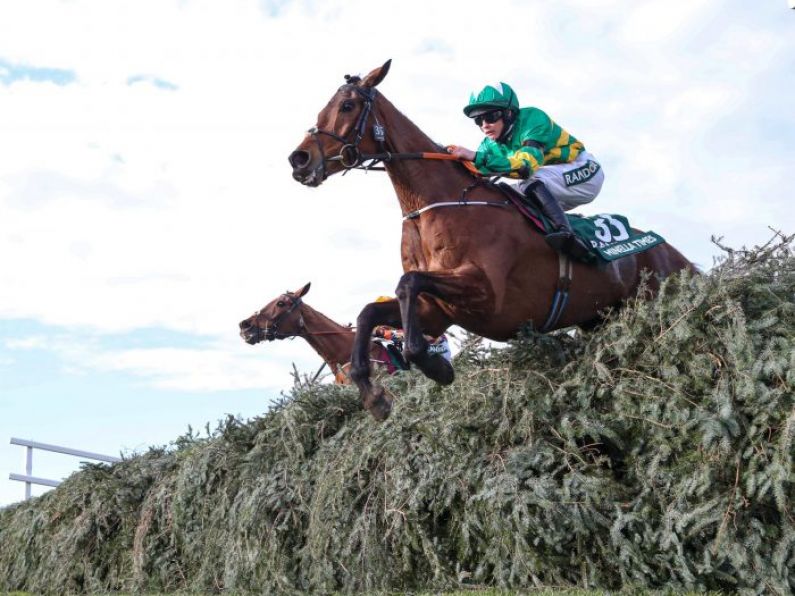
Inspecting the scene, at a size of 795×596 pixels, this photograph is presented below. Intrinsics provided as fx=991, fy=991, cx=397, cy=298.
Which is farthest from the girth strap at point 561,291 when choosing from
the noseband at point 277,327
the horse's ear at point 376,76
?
the noseband at point 277,327

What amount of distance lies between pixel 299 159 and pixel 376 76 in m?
0.92

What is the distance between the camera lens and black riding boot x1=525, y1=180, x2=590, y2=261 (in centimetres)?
639

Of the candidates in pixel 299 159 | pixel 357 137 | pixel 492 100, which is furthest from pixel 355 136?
pixel 492 100

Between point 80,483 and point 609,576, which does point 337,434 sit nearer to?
point 609,576

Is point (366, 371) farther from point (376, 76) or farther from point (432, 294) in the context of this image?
point (376, 76)

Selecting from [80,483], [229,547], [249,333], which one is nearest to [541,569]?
[229,547]

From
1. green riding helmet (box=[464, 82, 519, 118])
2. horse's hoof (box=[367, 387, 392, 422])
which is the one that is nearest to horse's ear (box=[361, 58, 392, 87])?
green riding helmet (box=[464, 82, 519, 118])

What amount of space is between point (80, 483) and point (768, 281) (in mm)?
6986

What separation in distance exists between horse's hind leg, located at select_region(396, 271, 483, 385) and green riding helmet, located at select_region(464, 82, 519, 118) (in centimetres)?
129

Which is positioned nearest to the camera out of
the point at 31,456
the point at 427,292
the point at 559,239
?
the point at 427,292

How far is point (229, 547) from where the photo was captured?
7344mm

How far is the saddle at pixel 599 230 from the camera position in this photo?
21.4 feet

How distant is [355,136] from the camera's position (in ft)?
21.3

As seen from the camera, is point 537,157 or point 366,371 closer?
point 366,371
